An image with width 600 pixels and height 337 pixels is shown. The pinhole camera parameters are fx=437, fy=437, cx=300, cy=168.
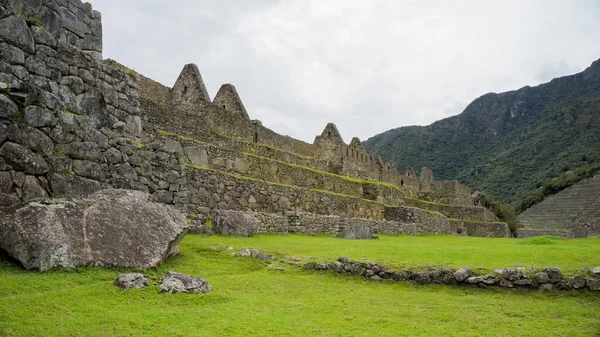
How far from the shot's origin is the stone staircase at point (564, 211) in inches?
1658

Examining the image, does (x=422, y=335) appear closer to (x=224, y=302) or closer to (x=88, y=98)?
(x=224, y=302)

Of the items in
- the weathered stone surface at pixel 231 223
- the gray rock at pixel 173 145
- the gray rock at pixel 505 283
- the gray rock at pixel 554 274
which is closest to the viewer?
the gray rock at pixel 554 274

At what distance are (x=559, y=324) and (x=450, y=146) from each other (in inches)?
3880

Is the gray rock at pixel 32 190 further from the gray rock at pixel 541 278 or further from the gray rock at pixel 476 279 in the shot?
the gray rock at pixel 541 278

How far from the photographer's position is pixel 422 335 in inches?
184

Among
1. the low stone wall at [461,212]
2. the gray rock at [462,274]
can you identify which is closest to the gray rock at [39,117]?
the gray rock at [462,274]

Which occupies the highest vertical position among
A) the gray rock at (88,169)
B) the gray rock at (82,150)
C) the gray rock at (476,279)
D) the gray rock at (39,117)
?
the gray rock at (39,117)

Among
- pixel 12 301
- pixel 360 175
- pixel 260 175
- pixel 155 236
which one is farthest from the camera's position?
pixel 360 175

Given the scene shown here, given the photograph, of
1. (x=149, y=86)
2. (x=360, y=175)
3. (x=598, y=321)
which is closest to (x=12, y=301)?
(x=598, y=321)

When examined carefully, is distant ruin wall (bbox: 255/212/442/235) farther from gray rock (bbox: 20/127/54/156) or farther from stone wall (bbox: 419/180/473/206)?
stone wall (bbox: 419/180/473/206)

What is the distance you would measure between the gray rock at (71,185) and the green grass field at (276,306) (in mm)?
1481

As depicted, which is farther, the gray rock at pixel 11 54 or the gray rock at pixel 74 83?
the gray rock at pixel 74 83

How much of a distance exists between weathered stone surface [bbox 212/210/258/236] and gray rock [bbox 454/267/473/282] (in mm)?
6142

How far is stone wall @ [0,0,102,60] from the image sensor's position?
6.58 m
